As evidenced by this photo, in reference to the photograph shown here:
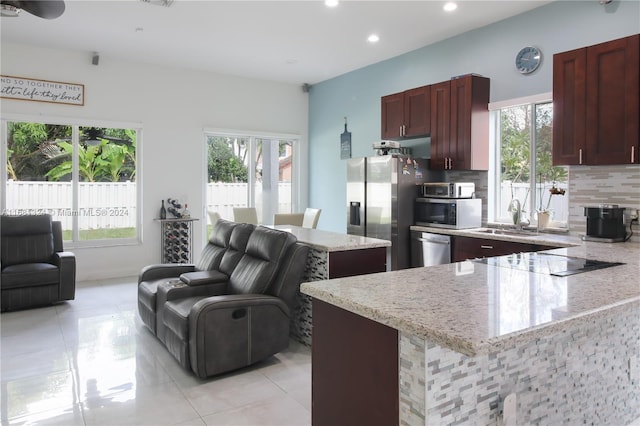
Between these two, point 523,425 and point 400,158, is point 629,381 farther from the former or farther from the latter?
point 400,158

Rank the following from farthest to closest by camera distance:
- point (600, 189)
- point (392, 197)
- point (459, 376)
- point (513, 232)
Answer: point (392, 197) → point (513, 232) → point (600, 189) → point (459, 376)

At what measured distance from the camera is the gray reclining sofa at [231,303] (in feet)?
10.2

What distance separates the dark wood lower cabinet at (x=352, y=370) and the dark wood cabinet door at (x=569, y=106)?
302 centimetres

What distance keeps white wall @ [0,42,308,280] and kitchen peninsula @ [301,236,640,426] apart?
568cm

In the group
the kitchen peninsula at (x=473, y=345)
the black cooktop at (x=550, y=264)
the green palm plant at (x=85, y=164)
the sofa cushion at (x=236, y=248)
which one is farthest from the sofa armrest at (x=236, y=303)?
the green palm plant at (x=85, y=164)

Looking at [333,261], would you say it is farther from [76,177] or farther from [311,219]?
[76,177]

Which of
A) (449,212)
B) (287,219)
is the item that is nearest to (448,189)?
(449,212)

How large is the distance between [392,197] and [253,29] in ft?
8.45

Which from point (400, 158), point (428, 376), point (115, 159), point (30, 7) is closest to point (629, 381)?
point (428, 376)

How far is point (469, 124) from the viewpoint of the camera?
5023mm

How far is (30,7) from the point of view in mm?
3234

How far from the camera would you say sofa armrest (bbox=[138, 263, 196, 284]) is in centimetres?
440

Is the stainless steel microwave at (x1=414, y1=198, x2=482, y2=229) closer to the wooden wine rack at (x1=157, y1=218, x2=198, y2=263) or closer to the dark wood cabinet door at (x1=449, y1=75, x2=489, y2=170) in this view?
the dark wood cabinet door at (x1=449, y1=75, x2=489, y2=170)

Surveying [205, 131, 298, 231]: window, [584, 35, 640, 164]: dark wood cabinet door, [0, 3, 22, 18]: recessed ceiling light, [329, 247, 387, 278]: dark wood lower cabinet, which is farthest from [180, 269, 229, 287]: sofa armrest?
[205, 131, 298, 231]: window
